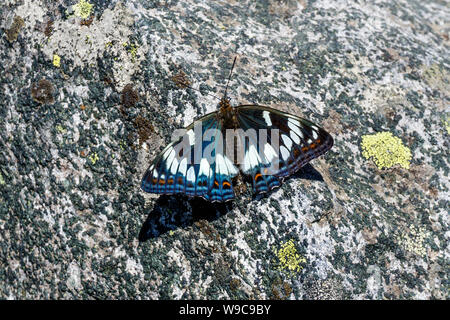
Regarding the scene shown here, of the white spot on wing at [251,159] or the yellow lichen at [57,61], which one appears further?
the yellow lichen at [57,61]

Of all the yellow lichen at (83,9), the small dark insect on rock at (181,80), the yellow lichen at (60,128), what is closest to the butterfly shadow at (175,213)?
the small dark insect on rock at (181,80)

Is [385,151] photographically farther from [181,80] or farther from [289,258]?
[181,80]

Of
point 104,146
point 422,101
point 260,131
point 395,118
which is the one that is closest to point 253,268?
point 260,131

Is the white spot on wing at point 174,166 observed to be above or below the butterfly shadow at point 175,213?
above

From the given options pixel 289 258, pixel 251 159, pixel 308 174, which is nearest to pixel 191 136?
pixel 251 159

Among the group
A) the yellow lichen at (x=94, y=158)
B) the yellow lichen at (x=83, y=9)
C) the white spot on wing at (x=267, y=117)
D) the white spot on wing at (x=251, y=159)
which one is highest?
the yellow lichen at (x=83, y=9)

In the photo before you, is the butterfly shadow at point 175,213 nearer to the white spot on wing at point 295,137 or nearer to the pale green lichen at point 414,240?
the white spot on wing at point 295,137

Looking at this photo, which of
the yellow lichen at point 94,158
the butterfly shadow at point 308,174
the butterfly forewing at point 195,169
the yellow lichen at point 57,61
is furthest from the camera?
the yellow lichen at point 57,61

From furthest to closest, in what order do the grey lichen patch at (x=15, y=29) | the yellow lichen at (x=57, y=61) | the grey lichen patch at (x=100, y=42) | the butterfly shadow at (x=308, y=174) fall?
the grey lichen patch at (x=15, y=29)
the yellow lichen at (x=57, y=61)
the grey lichen patch at (x=100, y=42)
the butterfly shadow at (x=308, y=174)
